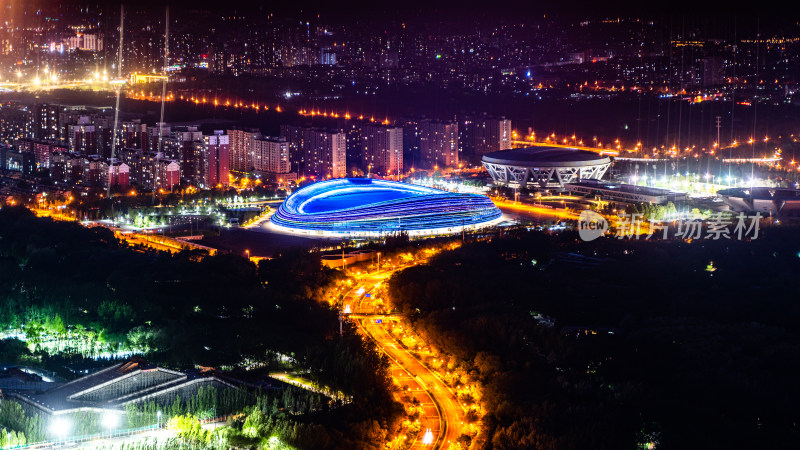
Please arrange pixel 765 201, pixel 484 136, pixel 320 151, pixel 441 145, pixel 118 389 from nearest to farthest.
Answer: pixel 118 389
pixel 765 201
pixel 320 151
pixel 441 145
pixel 484 136

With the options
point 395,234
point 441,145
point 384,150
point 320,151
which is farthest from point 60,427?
point 441,145

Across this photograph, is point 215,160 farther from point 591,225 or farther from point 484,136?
point 591,225

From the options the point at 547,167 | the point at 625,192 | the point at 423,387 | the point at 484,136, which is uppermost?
the point at 484,136

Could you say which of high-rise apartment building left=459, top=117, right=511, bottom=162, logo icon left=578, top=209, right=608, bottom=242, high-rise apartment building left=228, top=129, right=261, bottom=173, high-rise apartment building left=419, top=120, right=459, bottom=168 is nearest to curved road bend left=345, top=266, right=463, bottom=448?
logo icon left=578, top=209, right=608, bottom=242

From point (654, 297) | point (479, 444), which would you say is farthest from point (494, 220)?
point (479, 444)

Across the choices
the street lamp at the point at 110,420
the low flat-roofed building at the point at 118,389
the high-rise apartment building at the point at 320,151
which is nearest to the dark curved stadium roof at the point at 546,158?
the high-rise apartment building at the point at 320,151

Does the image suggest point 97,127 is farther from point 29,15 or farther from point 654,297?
point 654,297

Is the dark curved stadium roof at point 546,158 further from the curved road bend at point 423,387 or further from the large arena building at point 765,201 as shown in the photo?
the curved road bend at point 423,387

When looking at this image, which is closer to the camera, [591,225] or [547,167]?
[591,225]
